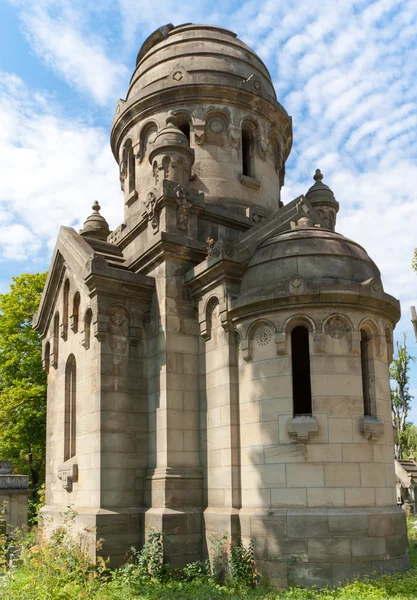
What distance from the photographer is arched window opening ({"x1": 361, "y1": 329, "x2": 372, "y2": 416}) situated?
12898mm

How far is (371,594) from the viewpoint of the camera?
1074cm

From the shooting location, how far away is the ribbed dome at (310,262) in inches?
518

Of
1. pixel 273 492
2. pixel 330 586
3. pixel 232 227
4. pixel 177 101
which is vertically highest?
pixel 177 101

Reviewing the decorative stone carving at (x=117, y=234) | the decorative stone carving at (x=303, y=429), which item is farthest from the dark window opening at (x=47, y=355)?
the decorative stone carving at (x=303, y=429)

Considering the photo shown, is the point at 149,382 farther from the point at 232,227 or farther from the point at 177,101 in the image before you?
the point at 177,101

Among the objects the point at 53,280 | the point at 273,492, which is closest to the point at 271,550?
the point at 273,492

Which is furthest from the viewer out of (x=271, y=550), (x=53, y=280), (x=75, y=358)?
(x=53, y=280)

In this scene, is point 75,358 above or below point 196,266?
below

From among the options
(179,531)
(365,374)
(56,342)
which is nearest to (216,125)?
(56,342)

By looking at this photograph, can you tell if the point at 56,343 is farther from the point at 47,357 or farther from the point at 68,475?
the point at 68,475

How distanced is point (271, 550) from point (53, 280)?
10.4m

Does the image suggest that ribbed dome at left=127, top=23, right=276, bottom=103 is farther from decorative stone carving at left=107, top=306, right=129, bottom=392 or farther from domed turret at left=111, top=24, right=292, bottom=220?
decorative stone carving at left=107, top=306, right=129, bottom=392

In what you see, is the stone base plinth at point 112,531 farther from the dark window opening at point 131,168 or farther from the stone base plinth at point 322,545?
the dark window opening at point 131,168

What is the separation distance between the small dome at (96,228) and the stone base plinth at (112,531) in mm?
10045
